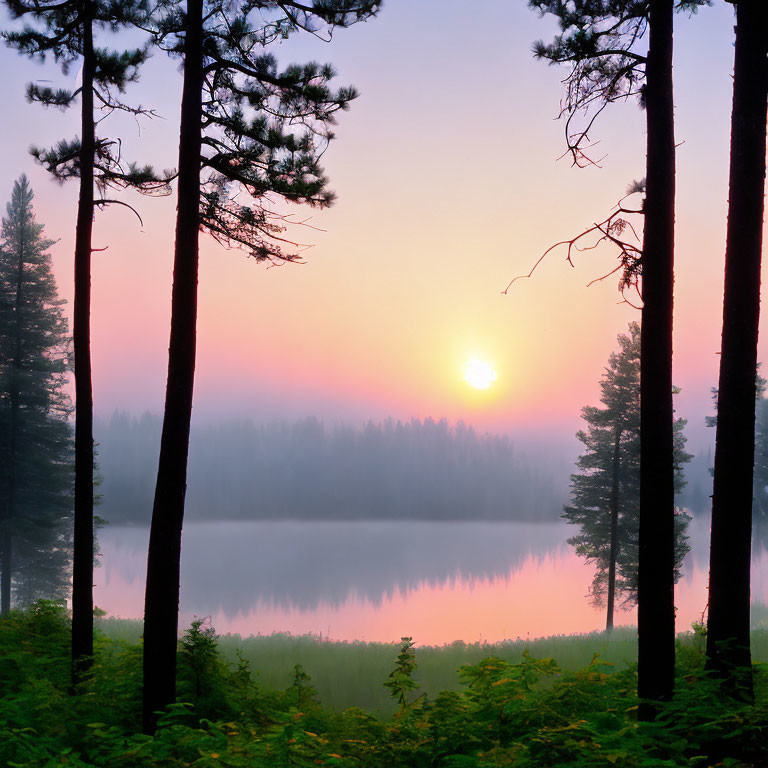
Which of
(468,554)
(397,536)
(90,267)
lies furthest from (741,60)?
(397,536)

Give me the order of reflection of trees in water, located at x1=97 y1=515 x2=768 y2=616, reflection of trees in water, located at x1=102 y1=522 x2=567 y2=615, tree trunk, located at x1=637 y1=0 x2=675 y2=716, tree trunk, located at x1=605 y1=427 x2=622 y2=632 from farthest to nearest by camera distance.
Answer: reflection of trees in water, located at x1=102 y1=522 x2=567 y2=615 < reflection of trees in water, located at x1=97 y1=515 x2=768 y2=616 < tree trunk, located at x1=605 y1=427 x2=622 y2=632 < tree trunk, located at x1=637 y1=0 x2=675 y2=716

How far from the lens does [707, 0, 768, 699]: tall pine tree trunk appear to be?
22.8 ft

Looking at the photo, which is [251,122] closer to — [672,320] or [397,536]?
[672,320]

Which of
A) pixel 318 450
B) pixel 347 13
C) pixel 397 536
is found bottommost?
pixel 397 536

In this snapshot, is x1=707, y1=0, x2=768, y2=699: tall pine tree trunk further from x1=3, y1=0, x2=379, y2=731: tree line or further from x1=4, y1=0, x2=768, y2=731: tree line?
x1=3, y1=0, x2=379, y2=731: tree line

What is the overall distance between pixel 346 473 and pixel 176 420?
161m

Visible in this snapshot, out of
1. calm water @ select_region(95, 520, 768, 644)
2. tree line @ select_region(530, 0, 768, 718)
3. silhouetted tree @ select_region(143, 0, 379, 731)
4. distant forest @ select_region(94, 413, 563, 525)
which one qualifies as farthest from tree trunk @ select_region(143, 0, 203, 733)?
distant forest @ select_region(94, 413, 563, 525)

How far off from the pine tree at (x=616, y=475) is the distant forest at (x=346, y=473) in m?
124

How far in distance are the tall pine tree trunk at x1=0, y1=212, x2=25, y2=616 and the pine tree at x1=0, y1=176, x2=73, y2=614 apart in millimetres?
33

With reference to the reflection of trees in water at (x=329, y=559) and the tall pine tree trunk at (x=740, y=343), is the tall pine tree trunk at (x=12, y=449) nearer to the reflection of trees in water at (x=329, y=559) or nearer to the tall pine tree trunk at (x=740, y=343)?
the reflection of trees in water at (x=329, y=559)

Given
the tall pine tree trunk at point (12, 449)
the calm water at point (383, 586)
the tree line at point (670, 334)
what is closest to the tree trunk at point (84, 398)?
the tree line at point (670, 334)

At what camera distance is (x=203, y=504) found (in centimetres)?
14538

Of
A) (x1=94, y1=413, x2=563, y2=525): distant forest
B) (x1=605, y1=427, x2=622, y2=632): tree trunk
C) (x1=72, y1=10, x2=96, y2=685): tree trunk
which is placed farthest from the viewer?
(x1=94, y1=413, x2=563, y2=525): distant forest

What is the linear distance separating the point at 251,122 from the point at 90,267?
402cm
